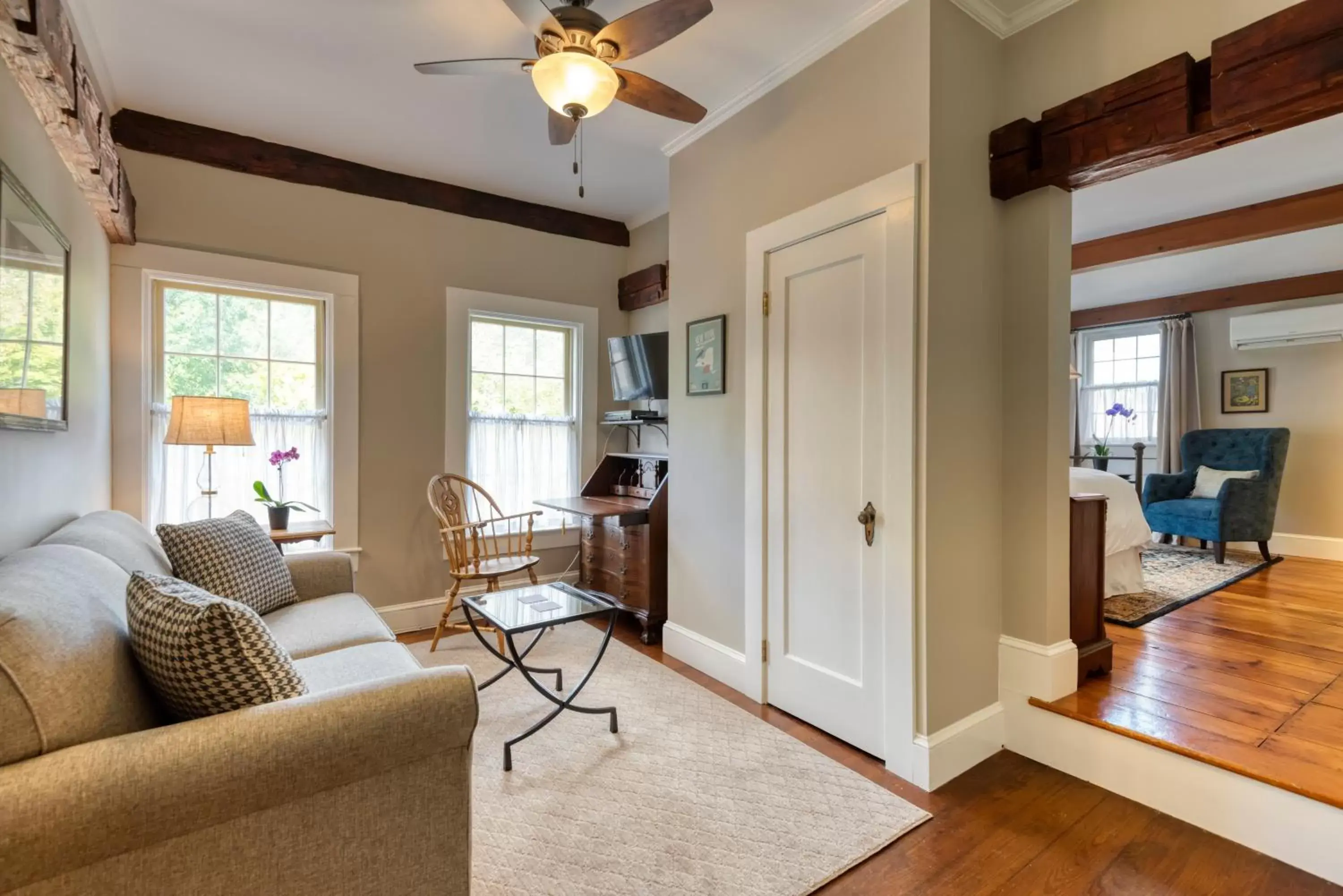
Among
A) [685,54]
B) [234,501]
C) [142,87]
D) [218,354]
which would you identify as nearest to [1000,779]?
[685,54]

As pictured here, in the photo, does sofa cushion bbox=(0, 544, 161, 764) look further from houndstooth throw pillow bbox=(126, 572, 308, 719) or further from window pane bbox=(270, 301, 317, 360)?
window pane bbox=(270, 301, 317, 360)

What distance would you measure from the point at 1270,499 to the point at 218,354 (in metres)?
7.38

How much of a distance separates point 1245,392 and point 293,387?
7.60 meters

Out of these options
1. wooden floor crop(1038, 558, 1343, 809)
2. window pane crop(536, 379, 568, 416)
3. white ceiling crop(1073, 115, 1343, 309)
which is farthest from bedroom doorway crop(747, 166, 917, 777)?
window pane crop(536, 379, 568, 416)

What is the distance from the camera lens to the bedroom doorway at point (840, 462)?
6.85 feet

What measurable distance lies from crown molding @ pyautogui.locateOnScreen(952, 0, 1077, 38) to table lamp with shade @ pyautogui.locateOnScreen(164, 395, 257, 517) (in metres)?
3.48

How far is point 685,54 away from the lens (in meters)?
2.45

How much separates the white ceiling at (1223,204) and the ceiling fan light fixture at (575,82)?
260cm

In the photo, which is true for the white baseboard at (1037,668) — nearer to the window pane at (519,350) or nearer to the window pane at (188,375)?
the window pane at (519,350)

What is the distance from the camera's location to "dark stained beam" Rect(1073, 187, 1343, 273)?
338cm

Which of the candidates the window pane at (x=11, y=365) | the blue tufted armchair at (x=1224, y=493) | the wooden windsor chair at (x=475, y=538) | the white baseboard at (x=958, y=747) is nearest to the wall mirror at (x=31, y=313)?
the window pane at (x=11, y=365)

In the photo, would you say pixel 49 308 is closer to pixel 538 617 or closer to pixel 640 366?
pixel 538 617

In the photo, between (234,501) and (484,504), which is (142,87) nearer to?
(234,501)

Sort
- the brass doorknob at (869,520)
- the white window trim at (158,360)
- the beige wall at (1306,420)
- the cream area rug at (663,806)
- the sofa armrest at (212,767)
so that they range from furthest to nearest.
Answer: the beige wall at (1306,420) < the white window trim at (158,360) < the brass doorknob at (869,520) < the cream area rug at (663,806) < the sofa armrest at (212,767)
